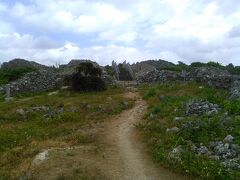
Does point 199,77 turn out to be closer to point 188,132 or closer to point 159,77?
point 159,77

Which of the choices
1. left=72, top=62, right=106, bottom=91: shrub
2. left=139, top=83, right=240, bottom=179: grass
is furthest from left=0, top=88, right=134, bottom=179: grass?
left=139, top=83, right=240, bottom=179: grass

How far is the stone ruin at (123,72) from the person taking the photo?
41656mm

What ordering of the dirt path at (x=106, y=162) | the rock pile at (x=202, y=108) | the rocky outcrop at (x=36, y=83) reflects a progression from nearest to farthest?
the dirt path at (x=106, y=162) < the rock pile at (x=202, y=108) < the rocky outcrop at (x=36, y=83)

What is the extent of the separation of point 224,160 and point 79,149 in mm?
5280

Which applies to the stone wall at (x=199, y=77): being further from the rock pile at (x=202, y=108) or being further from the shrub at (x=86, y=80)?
the rock pile at (x=202, y=108)

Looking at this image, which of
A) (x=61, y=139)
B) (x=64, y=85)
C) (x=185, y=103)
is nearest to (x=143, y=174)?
(x=61, y=139)

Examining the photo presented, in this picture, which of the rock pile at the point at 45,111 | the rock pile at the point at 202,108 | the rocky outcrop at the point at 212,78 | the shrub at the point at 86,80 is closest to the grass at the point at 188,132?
the rock pile at the point at 202,108

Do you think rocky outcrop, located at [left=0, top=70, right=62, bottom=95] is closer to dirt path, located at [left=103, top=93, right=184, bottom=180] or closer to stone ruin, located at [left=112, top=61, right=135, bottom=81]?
stone ruin, located at [left=112, top=61, right=135, bottom=81]

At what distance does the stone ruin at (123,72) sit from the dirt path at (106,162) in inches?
887

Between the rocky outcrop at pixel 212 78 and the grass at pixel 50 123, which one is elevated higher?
the rocky outcrop at pixel 212 78

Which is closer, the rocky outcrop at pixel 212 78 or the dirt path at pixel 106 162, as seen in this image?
the dirt path at pixel 106 162

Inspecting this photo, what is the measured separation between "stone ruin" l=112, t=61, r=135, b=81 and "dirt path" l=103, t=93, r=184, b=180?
17.1 m

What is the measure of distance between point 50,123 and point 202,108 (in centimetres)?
715

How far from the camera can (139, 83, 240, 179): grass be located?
13516 millimetres
